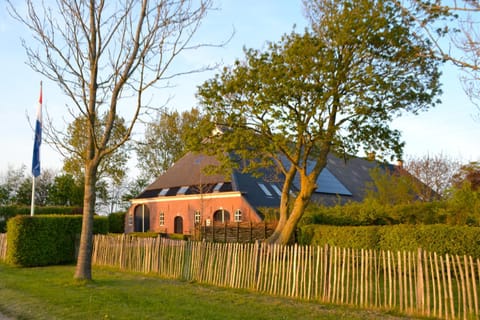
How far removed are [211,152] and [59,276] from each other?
26.1 ft

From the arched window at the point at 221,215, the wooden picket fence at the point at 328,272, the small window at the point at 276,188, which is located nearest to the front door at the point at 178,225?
the arched window at the point at 221,215

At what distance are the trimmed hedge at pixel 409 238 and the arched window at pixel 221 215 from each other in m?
16.7

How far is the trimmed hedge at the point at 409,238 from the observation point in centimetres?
1400

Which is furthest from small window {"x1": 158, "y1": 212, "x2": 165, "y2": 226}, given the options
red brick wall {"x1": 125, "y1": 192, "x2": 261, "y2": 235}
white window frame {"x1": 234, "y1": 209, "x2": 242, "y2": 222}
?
white window frame {"x1": 234, "y1": 209, "x2": 242, "y2": 222}

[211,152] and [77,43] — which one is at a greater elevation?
[77,43]

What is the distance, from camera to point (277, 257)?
1189 cm

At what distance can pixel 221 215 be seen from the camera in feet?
120

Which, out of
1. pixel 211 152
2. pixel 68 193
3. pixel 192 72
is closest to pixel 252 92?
pixel 211 152

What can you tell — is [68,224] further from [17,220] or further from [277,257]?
[277,257]

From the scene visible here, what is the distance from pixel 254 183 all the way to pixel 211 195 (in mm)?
3446

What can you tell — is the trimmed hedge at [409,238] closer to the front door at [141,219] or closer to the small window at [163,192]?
the small window at [163,192]

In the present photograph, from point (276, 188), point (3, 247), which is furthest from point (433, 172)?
point (3, 247)

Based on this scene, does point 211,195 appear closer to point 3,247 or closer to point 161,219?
point 161,219

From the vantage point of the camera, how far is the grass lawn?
29.7 ft
